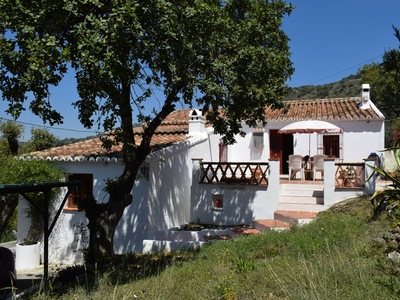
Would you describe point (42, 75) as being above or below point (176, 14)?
below

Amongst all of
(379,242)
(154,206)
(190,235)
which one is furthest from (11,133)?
(379,242)

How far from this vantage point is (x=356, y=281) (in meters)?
5.39

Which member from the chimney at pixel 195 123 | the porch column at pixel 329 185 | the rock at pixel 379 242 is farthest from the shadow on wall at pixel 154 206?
the rock at pixel 379 242

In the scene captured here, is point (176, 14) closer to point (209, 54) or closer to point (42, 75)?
point (209, 54)

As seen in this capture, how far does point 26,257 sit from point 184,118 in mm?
11289

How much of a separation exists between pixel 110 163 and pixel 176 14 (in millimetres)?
9170

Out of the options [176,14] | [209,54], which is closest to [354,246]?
[209,54]

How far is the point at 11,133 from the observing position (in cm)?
2597

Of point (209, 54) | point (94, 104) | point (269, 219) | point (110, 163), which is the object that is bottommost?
point (269, 219)

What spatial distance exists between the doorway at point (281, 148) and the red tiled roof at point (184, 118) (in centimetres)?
122

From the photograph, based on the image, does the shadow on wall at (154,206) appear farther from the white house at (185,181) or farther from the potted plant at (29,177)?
the potted plant at (29,177)

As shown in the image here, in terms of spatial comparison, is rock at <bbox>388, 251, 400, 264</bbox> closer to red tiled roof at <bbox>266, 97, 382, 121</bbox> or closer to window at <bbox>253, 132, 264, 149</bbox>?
red tiled roof at <bbox>266, 97, 382, 121</bbox>

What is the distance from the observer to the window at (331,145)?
72.4 feet

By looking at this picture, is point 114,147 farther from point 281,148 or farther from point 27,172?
point 281,148
